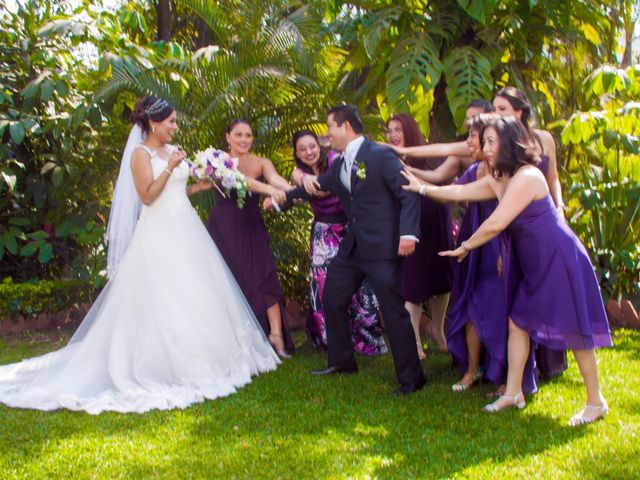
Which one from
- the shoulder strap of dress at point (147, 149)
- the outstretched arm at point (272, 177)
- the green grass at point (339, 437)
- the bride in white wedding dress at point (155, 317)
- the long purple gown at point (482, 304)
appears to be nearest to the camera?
the green grass at point (339, 437)

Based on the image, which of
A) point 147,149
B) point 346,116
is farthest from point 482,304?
point 147,149

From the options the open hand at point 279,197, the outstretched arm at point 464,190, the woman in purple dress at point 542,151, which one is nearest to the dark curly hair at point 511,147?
the outstretched arm at point 464,190

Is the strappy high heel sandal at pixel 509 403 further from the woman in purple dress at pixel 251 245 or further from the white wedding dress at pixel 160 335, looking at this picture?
the woman in purple dress at pixel 251 245

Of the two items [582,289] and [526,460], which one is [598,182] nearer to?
[582,289]

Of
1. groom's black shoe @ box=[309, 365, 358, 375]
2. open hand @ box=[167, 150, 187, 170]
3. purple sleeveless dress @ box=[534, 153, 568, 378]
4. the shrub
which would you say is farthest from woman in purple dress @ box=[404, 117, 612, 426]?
the shrub

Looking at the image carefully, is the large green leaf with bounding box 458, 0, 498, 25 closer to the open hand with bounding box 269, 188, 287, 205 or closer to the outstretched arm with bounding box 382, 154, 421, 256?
the outstretched arm with bounding box 382, 154, 421, 256

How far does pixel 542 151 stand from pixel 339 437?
243 centimetres

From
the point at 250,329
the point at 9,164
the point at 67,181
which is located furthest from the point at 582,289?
the point at 9,164

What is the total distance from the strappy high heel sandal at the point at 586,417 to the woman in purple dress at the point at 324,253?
241 cm

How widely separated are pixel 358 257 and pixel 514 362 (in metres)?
1.35

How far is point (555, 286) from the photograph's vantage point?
454 centimetres

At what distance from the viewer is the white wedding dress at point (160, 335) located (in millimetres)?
5305

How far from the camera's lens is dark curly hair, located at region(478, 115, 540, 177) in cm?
458

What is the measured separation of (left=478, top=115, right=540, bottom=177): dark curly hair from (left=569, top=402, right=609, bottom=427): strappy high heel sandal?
4.83 feet
